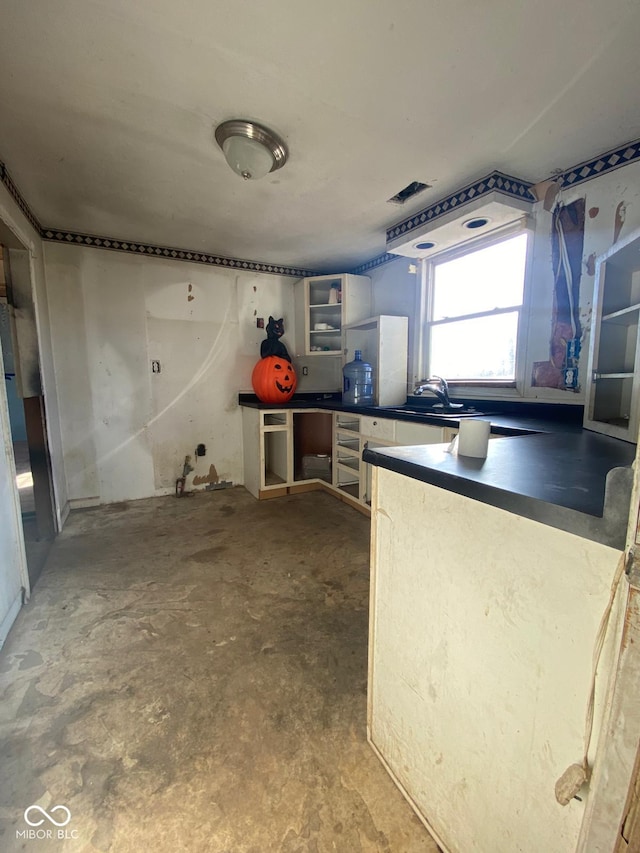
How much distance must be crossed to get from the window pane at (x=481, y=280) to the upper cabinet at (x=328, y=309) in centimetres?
76

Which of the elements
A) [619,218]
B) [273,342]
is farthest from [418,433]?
[273,342]

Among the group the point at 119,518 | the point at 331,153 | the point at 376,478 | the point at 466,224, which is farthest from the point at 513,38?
the point at 119,518

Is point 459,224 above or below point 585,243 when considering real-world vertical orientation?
above

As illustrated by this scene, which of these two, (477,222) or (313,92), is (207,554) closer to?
(313,92)

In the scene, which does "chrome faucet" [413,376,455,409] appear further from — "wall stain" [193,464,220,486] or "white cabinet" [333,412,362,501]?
"wall stain" [193,464,220,486]

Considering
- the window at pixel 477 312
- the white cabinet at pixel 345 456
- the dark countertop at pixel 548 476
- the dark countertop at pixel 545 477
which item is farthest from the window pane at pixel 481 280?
the dark countertop at pixel 545 477

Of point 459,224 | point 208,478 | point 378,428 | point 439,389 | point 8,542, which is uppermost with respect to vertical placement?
point 459,224

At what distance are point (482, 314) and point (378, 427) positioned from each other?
109 centimetres

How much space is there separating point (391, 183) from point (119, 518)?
120 inches

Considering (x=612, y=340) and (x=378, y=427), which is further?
(x=378, y=427)

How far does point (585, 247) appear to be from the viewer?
6.16 feet

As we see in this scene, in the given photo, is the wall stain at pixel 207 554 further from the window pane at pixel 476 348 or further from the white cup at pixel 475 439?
the window pane at pixel 476 348

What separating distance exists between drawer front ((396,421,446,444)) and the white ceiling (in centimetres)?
142

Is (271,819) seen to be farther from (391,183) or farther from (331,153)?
(391,183)
